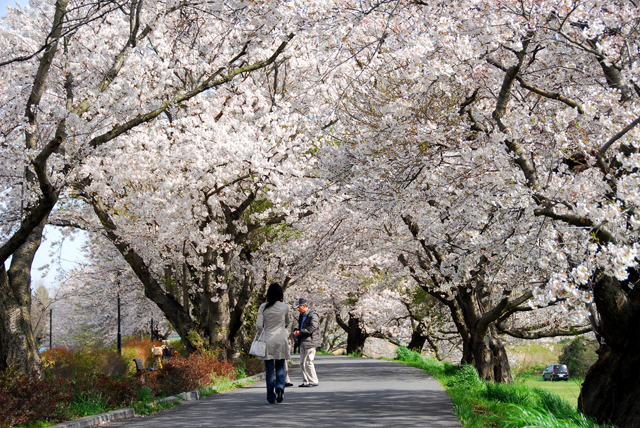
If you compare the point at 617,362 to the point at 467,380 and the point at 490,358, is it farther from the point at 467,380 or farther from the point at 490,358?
the point at 490,358

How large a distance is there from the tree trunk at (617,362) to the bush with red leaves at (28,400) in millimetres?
6930

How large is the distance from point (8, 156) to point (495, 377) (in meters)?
14.1

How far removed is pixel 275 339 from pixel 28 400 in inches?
149

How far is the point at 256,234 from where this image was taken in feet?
71.4

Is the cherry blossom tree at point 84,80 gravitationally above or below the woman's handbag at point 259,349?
above

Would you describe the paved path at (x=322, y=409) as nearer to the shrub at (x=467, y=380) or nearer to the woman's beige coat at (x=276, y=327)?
the shrub at (x=467, y=380)

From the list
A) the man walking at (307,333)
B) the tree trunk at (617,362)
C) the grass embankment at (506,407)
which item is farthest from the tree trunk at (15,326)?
the tree trunk at (617,362)

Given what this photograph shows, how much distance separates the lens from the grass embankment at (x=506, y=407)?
645 centimetres

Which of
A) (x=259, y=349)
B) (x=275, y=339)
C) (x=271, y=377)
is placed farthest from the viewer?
(x=271, y=377)


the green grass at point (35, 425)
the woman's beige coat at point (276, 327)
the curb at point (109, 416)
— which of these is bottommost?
the curb at point (109, 416)

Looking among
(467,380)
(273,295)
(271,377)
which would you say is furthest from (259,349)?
(467,380)

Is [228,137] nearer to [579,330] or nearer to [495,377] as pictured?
[495,377]

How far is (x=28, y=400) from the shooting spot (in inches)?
295

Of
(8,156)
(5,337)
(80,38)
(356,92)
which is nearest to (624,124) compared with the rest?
(356,92)
